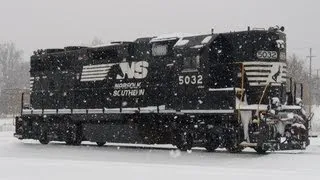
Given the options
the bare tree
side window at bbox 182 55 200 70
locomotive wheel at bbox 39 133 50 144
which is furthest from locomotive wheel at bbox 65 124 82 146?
the bare tree

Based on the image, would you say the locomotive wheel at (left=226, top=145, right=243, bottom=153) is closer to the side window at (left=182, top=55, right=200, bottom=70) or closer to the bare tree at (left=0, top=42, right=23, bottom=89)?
the side window at (left=182, top=55, right=200, bottom=70)

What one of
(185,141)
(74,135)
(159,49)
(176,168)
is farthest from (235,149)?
(74,135)

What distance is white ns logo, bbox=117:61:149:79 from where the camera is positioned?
1988cm

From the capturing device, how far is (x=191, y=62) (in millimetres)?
18000

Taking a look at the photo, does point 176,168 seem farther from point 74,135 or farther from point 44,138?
point 44,138

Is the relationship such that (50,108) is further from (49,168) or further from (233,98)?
(49,168)

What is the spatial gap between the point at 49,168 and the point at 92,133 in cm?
928

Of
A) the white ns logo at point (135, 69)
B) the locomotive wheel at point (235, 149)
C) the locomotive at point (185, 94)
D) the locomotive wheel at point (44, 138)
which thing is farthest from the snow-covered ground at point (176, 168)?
the locomotive wheel at point (44, 138)

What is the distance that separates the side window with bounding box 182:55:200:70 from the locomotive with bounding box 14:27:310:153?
0.03 meters

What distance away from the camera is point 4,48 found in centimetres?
10756

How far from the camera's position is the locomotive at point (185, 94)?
16.9 m

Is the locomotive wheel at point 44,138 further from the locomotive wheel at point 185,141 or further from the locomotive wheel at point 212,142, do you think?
the locomotive wheel at point 212,142

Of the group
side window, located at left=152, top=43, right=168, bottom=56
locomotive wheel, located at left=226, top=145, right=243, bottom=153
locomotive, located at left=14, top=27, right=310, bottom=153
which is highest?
side window, located at left=152, top=43, right=168, bottom=56

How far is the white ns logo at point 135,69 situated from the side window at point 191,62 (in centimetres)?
208
